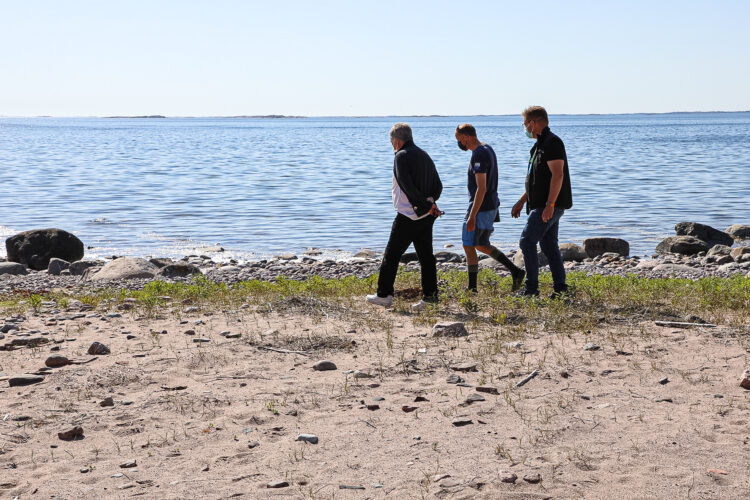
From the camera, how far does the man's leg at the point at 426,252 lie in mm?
9227

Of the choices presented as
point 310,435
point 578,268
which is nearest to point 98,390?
point 310,435

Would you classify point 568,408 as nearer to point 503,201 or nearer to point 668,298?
point 668,298

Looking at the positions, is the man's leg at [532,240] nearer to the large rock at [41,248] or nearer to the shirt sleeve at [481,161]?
the shirt sleeve at [481,161]

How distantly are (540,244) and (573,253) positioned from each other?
8.76m

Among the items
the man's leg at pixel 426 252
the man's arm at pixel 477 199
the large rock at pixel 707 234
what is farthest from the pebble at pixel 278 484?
the large rock at pixel 707 234

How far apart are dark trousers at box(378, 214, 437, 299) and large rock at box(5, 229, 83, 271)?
1079cm

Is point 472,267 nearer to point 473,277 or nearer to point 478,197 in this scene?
point 473,277

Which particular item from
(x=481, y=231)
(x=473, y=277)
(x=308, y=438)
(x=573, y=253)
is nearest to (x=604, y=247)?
(x=573, y=253)

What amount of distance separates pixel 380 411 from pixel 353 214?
1976cm

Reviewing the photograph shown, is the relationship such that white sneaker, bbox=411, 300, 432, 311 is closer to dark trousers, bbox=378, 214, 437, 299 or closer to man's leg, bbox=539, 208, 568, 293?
dark trousers, bbox=378, 214, 437, 299

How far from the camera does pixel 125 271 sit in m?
13.9

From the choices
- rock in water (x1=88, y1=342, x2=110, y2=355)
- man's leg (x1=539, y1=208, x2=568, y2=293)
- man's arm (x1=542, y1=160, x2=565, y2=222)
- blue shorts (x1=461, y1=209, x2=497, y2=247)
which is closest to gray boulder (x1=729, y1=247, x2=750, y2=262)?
man's leg (x1=539, y1=208, x2=568, y2=293)

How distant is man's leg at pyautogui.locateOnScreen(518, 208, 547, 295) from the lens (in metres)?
8.92

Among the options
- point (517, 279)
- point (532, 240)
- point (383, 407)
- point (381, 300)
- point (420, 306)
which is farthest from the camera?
point (517, 279)
